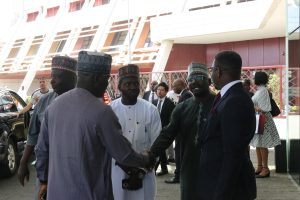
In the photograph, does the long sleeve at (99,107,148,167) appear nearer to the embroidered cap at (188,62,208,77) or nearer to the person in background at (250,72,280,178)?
the embroidered cap at (188,62,208,77)

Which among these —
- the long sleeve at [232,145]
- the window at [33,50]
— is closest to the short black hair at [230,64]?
the long sleeve at [232,145]

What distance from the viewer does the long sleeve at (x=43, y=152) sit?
3.31m

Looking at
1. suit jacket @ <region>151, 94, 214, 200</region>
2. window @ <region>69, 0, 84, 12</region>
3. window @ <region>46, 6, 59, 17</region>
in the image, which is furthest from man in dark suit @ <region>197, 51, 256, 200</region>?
window @ <region>46, 6, 59, 17</region>

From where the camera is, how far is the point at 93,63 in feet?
9.69

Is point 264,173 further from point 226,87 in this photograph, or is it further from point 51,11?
point 51,11

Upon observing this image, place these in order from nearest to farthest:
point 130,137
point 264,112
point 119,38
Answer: point 130,137
point 264,112
point 119,38

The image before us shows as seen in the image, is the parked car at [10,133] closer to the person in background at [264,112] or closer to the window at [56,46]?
the person in background at [264,112]

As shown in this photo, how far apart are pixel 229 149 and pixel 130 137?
58.4 inches

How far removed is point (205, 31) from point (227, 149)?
17.5 m

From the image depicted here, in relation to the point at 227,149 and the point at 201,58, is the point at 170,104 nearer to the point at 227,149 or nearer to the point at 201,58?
the point at 227,149

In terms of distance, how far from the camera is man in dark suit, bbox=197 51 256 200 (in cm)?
309

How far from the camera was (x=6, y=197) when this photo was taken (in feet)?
24.1

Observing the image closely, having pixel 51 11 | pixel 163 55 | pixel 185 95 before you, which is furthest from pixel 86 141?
pixel 51 11

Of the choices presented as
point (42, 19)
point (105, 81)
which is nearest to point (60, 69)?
point (105, 81)
